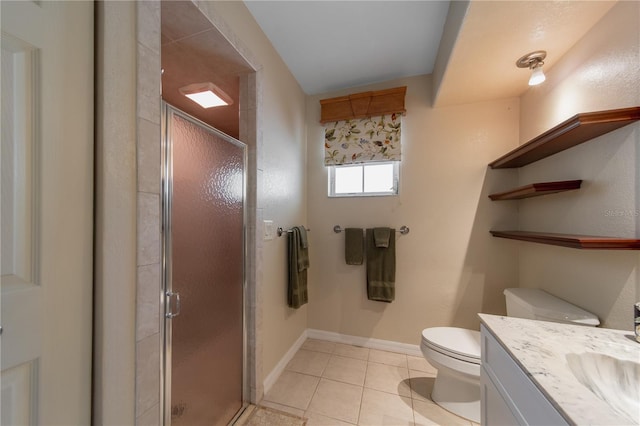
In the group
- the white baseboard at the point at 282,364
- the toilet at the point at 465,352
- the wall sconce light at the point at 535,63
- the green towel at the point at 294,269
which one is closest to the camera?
the toilet at the point at 465,352

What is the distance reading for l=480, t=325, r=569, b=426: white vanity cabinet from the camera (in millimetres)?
619

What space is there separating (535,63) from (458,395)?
2195 millimetres

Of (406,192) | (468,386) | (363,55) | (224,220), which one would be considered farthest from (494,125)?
(224,220)

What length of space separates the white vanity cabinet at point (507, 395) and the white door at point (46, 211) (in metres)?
1.31

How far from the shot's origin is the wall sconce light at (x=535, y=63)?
4.78ft

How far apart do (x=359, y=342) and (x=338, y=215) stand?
4.16 ft

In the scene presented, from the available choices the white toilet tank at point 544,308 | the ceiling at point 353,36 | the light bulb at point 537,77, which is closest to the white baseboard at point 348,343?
the white toilet tank at point 544,308

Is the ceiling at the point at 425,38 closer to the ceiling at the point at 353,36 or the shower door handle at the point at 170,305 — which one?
the ceiling at the point at 353,36

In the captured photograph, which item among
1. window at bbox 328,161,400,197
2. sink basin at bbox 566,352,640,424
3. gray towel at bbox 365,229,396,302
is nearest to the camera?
sink basin at bbox 566,352,640,424

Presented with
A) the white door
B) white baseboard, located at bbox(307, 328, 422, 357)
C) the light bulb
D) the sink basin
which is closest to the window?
the light bulb

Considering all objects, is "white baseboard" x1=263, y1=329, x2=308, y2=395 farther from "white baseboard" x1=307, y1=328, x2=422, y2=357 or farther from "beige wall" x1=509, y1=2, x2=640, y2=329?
"beige wall" x1=509, y1=2, x2=640, y2=329

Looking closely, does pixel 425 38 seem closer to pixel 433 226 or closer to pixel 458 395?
pixel 433 226

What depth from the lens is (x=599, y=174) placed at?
46.1 inches

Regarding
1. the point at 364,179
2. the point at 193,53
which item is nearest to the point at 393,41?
the point at 364,179
